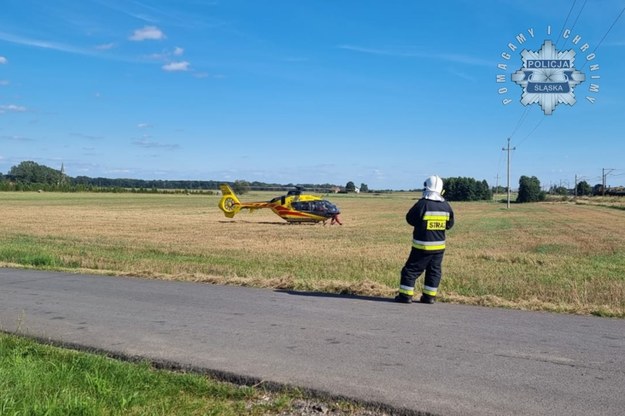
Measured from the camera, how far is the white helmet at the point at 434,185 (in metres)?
9.25

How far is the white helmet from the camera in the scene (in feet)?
30.3

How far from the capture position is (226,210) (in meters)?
41.0

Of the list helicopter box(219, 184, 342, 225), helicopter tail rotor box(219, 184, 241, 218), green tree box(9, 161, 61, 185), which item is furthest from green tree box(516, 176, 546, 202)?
green tree box(9, 161, 61, 185)

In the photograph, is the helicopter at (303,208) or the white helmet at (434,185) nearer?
the white helmet at (434,185)

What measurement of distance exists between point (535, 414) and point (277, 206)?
32.2 m

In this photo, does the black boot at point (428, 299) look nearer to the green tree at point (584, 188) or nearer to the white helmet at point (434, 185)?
the white helmet at point (434, 185)

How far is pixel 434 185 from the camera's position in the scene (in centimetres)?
927

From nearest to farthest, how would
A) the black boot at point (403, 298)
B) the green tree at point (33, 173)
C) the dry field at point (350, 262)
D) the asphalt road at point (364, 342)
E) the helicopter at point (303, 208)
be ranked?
the asphalt road at point (364, 342), the black boot at point (403, 298), the dry field at point (350, 262), the helicopter at point (303, 208), the green tree at point (33, 173)

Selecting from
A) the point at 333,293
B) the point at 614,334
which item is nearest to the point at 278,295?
the point at 333,293

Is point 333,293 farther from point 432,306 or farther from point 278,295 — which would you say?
point 432,306

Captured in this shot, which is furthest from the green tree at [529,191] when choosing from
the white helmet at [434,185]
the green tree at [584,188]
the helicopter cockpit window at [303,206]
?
the white helmet at [434,185]

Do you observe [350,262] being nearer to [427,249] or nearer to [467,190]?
[427,249]

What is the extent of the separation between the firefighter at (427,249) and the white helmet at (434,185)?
0.66ft

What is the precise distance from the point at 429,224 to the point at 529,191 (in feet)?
442
